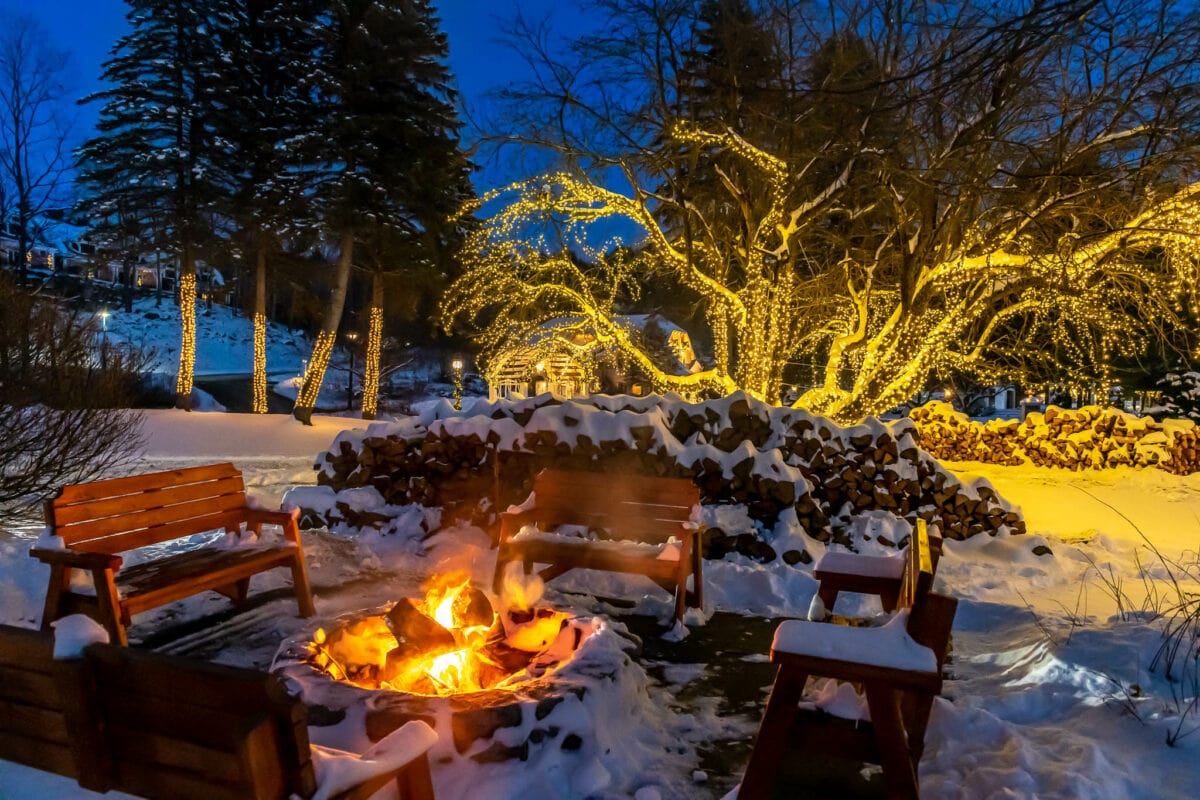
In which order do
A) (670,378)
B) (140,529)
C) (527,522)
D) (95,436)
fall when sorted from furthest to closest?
(670,378)
(95,436)
(527,522)
(140,529)

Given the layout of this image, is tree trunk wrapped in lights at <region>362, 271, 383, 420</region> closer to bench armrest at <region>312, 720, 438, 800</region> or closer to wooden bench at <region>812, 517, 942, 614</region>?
A: wooden bench at <region>812, 517, 942, 614</region>

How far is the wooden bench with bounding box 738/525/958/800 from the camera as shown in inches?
93.8

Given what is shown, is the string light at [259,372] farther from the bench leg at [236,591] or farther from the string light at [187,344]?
the bench leg at [236,591]

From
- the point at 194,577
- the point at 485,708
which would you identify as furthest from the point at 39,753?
the point at 194,577

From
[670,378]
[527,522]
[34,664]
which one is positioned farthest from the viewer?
[670,378]

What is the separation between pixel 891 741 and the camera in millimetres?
2441

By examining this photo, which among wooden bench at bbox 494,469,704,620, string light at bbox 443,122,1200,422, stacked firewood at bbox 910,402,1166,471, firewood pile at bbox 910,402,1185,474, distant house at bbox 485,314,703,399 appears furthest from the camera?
distant house at bbox 485,314,703,399

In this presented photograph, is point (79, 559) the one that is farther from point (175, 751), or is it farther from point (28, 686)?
point (175, 751)

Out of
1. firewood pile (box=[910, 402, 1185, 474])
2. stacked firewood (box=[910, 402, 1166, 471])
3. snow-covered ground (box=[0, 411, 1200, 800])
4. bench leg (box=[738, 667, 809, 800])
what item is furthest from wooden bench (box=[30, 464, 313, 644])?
stacked firewood (box=[910, 402, 1166, 471])

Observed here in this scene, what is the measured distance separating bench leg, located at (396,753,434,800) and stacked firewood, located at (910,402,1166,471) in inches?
469

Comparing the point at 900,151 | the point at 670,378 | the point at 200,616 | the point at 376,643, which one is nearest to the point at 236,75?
the point at 670,378

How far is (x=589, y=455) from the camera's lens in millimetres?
6914

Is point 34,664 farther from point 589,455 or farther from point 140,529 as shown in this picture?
point 589,455

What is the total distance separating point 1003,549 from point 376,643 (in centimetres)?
613
